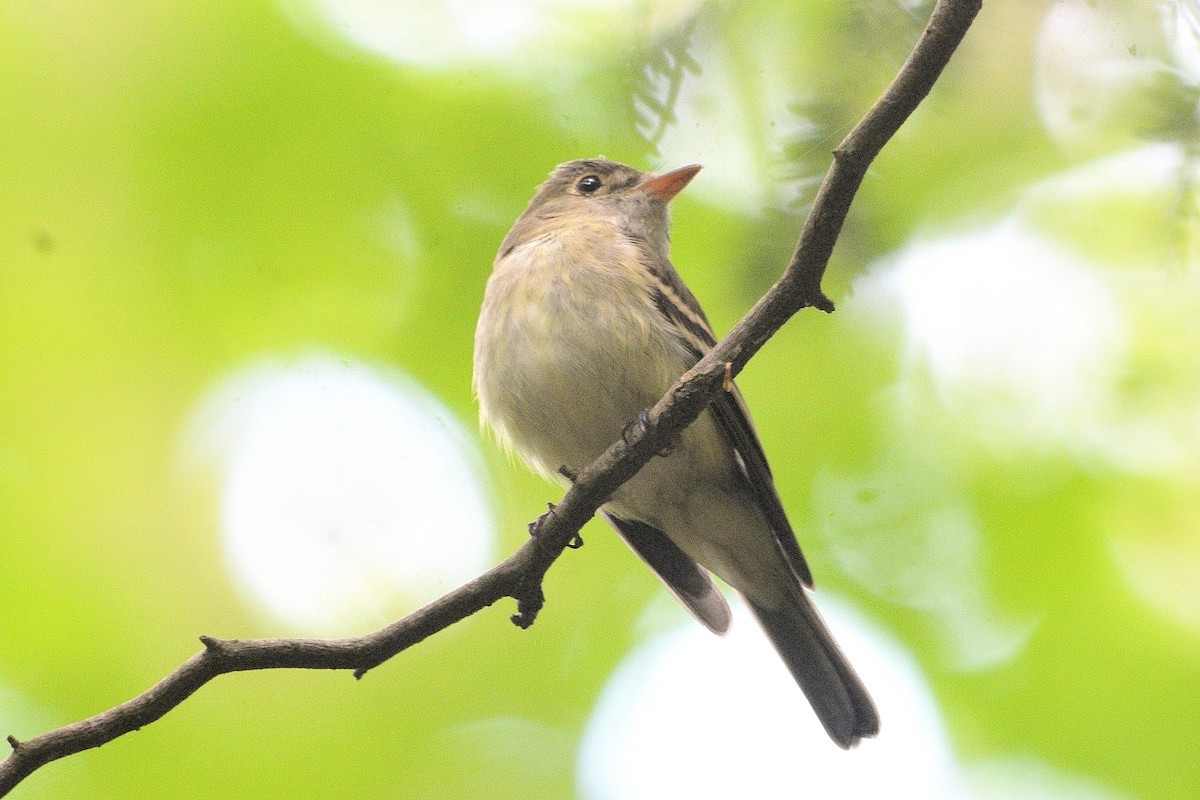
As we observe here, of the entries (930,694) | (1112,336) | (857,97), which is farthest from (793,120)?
(930,694)

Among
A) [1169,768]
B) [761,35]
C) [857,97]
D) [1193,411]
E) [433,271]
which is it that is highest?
[433,271]

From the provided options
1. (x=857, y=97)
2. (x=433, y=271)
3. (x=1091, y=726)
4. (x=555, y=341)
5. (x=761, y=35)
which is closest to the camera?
(x=857, y=97)

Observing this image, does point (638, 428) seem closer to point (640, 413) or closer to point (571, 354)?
point (640, 413)

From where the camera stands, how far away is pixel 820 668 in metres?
4.51

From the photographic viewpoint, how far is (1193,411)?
4109 mm

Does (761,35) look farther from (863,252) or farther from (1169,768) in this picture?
(1169,768)

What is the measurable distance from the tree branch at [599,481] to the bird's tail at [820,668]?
151cm

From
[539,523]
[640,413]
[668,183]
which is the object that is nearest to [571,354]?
[640,413]

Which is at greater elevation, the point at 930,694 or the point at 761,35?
the point at 761,35

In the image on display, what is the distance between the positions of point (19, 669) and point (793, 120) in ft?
10.9

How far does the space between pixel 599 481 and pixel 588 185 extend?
8.02 feet

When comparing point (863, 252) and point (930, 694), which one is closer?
point (863, 252)

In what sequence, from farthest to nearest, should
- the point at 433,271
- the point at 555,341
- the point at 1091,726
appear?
the point at 433,271
the point at 1091,726
the point at 555,341

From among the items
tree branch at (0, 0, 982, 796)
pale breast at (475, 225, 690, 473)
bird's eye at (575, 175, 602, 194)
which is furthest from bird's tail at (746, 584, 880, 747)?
bird's eye at (575, 175, 602, 194)
